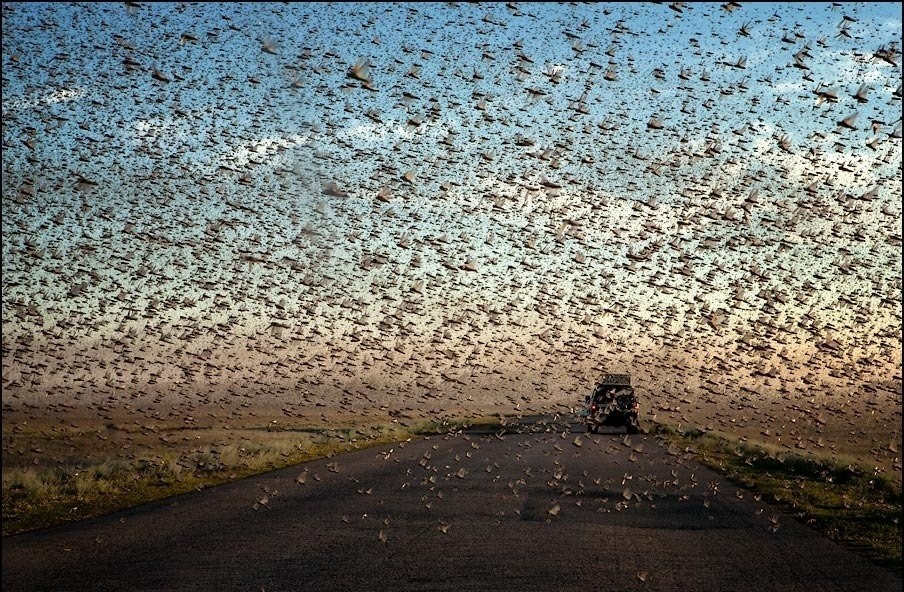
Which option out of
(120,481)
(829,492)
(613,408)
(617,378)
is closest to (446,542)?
(120,481)

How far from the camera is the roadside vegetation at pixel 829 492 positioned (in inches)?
571

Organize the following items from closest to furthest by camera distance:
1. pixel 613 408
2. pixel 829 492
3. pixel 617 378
Result: pixel 829 492, pixel 613 408, pixel 617 378

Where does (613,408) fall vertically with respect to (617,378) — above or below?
above

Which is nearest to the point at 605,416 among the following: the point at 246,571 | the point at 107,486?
the point at 107,486

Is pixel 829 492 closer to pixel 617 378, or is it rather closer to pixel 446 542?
pixel 446 542

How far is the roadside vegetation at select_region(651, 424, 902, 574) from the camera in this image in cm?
1449

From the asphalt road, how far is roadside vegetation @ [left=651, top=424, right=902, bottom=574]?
2.02 ft

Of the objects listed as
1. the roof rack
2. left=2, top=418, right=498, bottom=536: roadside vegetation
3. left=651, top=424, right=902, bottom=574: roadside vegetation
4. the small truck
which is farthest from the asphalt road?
the roof rack

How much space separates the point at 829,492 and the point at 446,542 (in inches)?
463

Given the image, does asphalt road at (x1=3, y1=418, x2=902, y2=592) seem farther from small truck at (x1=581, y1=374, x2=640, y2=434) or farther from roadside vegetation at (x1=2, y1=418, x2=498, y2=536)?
small truck at (x1=581, y1=374, x2=640, y2=434)

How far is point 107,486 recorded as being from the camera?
19938mm

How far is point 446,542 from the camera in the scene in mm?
12750

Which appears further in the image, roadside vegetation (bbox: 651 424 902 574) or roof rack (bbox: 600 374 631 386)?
roof rack (bbox: 600 374 631 386)

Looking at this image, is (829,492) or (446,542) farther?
(829,492)
